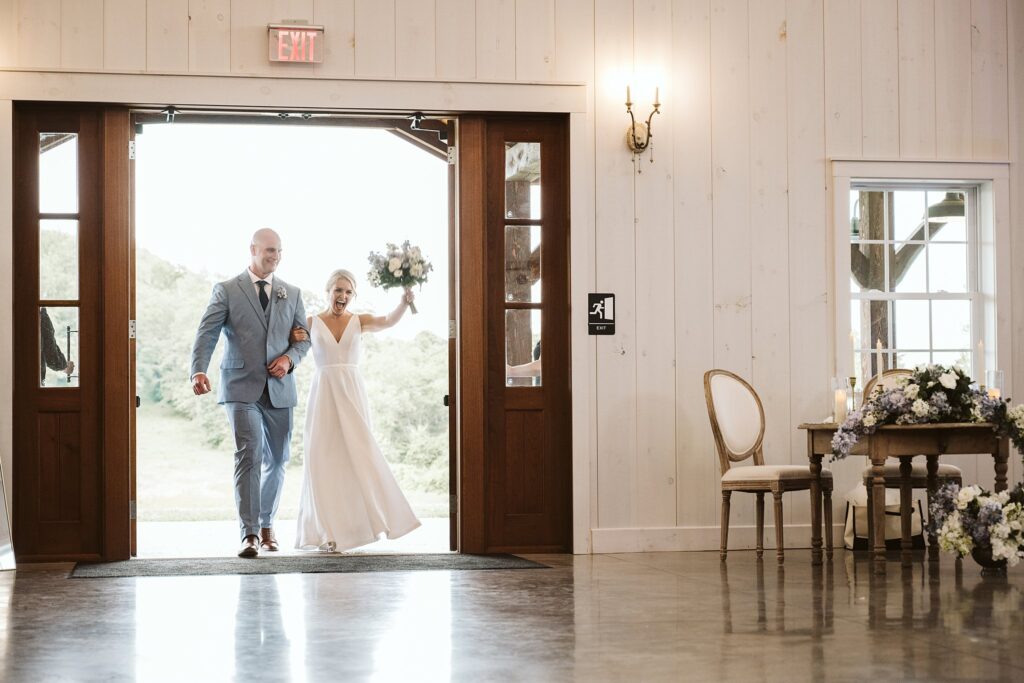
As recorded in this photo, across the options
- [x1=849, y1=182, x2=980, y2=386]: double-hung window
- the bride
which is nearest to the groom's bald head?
the bride

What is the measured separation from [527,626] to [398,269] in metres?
3.48

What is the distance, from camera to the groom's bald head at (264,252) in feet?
21.9

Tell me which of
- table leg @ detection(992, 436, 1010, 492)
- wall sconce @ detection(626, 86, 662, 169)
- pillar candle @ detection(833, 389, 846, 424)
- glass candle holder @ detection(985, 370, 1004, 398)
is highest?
wall sconce @ detection(626, 86, 662, 169)

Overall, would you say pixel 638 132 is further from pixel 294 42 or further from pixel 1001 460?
pixel 1001 460

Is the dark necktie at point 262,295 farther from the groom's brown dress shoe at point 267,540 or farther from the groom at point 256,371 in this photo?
the groom's brown dress shoe at point 267,540

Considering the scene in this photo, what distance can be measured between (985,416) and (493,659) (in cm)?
315

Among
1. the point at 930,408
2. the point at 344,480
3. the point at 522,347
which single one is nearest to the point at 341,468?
the point at 344,480

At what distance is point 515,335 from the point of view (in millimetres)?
6531

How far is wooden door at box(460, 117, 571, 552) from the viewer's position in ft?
21.1

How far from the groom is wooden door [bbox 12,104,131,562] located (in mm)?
510

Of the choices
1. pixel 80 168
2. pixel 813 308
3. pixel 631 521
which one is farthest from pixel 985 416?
pixel 80 168

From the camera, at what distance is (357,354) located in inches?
272

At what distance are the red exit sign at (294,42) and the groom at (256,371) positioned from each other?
3.23 feet

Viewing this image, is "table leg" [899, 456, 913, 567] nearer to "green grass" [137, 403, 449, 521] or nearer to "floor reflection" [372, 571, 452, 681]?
"floor reflection" [372, 571, 452, 681]
